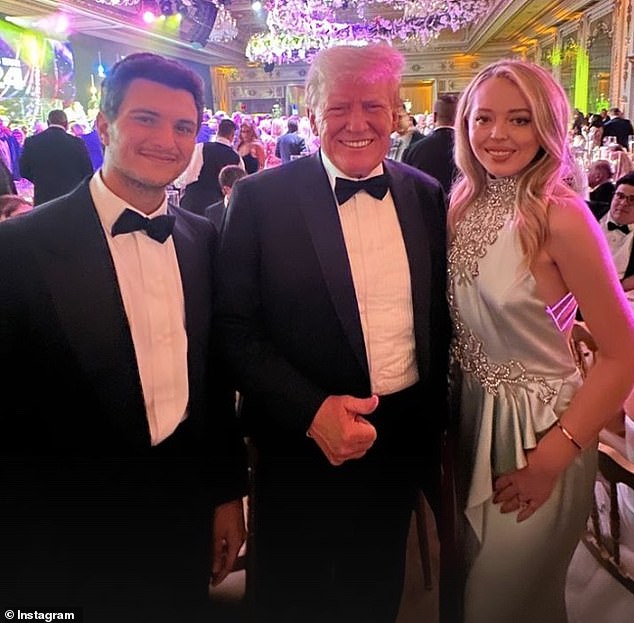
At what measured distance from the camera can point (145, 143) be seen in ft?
4.22

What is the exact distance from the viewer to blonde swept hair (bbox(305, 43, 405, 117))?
4.68ft

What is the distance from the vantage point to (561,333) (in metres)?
1.45

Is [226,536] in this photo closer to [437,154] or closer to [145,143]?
[145,143]

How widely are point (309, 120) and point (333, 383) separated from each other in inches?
25.5

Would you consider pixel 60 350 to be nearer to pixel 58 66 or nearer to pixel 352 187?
pixel 352 187

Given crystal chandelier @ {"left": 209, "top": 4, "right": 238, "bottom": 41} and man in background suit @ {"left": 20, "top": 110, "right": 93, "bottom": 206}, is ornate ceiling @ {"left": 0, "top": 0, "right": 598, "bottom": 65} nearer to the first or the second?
crystal chandelier @ {"left": 209, "top": 4, "right": 238, "bottom": 41}

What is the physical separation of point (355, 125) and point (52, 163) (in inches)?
204

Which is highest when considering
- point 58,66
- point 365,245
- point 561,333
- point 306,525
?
point 58,66

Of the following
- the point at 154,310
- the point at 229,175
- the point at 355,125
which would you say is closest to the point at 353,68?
the point at 355,125

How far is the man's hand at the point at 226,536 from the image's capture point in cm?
155

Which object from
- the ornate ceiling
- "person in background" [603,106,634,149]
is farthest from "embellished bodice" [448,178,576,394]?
the ornate ceiling

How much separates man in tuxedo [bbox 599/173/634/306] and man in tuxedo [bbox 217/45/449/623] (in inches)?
103

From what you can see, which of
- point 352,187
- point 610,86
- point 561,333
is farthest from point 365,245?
point 610,86

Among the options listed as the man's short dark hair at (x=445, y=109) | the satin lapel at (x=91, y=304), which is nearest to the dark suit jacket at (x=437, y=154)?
the man's short dark hair at (x=445, y=109)
